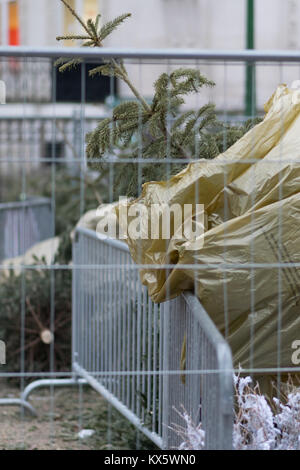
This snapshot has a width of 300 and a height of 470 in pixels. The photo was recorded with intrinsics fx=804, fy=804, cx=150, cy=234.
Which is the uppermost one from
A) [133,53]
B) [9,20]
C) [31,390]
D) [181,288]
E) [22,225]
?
[9,20]

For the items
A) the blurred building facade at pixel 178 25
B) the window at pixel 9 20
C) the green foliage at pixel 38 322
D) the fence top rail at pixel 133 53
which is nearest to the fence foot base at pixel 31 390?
the green foliage at pixel 38 322

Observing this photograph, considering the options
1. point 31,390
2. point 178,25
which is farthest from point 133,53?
point 178,25

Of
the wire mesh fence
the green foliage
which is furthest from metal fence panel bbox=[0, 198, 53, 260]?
the wire mesh fence

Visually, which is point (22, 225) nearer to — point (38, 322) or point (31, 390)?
point (38, 322)

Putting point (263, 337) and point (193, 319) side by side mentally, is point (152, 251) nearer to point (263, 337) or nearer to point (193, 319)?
point (193, 319)

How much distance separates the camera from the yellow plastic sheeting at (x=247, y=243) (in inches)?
116

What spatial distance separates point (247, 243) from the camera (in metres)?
2.94

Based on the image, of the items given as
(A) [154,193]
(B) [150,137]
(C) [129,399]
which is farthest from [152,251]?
(C) [129,399]

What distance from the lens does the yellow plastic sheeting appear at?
2.94m

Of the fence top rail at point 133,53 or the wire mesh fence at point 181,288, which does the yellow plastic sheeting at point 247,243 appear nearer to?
the wire mesh fence at point 181,288

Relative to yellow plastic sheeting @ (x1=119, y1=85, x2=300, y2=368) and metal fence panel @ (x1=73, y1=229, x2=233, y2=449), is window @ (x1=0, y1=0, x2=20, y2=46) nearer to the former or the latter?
metal fence panel @ (x1=73, y1=229, x2=233, y2=449)

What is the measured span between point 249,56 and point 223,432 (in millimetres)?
1287

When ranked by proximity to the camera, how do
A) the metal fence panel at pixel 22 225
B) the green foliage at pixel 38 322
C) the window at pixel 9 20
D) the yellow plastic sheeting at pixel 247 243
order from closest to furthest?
the yellow plastic sheeting at pixel 247 243, the green foliage at pixel 38 322, the metal fence panel at pixel 22 225, the window at pixel 9 20

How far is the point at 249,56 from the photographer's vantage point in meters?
2.79
